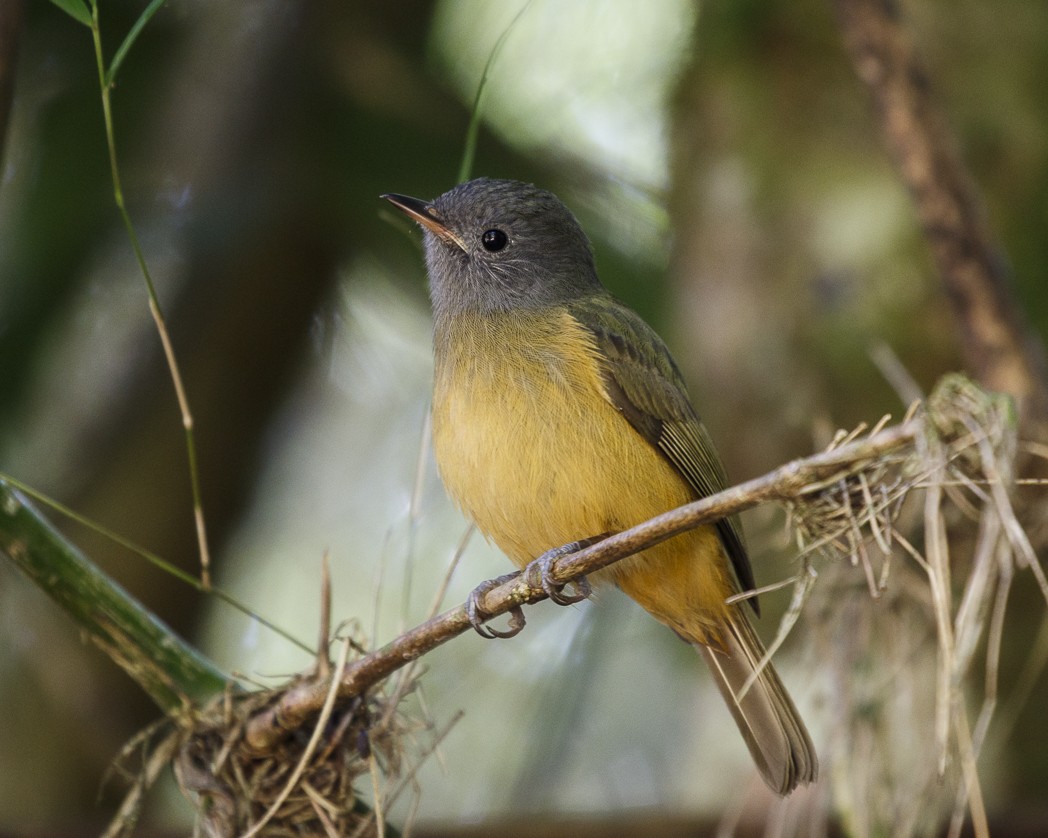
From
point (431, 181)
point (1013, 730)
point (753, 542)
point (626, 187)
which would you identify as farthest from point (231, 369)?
point (1013, 730)

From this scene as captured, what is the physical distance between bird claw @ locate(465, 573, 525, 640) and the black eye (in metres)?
1.26

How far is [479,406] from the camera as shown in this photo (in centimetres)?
331

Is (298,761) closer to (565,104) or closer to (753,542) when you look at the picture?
(753,542)

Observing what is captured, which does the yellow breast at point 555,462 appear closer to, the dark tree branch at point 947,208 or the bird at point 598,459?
the bird at point 598,459

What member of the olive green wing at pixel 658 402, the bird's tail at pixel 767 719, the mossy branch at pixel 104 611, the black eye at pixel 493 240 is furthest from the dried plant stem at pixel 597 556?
the black eye at pixel 493 240

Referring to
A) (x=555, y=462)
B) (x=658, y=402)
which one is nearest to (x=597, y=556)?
(x=555, y=462)

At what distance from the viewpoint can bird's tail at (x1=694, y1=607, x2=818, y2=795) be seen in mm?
3275

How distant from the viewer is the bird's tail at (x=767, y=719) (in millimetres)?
3275

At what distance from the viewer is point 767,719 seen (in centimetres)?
335

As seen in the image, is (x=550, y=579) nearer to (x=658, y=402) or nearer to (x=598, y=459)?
(x=598, y=459)

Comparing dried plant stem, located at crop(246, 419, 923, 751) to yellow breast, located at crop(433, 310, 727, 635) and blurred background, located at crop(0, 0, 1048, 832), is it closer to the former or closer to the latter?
yellow breast, located at crop(433, 310, 727, 635)

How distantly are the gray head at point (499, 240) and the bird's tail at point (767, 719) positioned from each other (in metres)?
1.20

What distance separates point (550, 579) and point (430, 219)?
174cm

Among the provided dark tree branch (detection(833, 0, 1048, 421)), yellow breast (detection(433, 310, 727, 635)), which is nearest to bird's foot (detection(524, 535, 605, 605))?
yellow breast (detection(433, 310, 727, 635))
